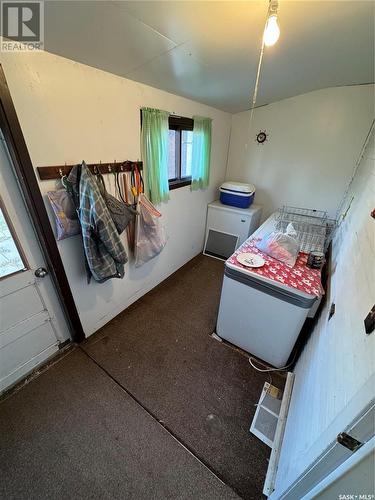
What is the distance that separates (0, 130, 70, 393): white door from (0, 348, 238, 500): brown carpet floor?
21 centimetres

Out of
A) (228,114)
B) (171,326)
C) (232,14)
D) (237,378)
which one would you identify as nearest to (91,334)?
(171,326)

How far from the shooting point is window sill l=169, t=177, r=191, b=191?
2.17m

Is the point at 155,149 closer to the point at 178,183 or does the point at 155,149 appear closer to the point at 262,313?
the point at 178,183

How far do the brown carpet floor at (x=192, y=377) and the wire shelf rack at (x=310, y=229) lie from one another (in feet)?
3.56

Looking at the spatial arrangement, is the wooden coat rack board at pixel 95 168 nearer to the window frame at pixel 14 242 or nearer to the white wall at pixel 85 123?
the white wall at pixel 85 123

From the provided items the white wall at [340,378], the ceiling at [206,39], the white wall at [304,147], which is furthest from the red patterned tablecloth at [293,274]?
the white wall at [304,147]

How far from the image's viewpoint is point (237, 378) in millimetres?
1536

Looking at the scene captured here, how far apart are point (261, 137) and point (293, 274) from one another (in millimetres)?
2206

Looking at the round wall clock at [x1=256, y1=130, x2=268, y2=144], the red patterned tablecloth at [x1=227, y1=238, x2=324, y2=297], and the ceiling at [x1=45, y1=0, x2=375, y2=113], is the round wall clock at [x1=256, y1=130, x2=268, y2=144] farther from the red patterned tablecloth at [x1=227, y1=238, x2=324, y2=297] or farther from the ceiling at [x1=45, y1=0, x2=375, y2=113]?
the red patterned tablecloth at [x1=227, y1=238, x2=324, y2=297]

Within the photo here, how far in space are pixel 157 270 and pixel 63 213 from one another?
4.22 feet

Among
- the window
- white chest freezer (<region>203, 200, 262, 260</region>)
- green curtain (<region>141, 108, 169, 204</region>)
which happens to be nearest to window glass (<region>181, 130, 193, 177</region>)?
the window

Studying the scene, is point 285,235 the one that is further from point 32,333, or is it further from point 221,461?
point 32,333

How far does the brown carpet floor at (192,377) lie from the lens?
1.16 meters

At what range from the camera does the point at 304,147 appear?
255 cm
